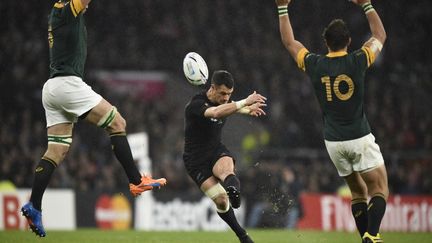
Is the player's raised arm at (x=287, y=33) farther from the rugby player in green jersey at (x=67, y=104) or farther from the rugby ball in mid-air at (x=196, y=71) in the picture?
the rugby ball in mid-air at (x=196, y=71)

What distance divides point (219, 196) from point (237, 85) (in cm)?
1599

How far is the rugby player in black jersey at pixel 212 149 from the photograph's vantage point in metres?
9.92

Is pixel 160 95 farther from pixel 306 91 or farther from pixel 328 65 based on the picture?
pixel 328 65

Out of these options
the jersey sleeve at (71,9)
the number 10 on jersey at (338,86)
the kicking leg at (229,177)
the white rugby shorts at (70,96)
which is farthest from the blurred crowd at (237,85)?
the number 10 on jersey at (338,86)

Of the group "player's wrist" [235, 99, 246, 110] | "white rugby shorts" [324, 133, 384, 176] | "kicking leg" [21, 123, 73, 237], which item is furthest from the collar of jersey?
"kicking leg" [21, 123, 73, 237]

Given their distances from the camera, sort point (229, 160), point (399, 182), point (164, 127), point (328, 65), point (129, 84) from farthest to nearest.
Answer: point (129, 84) → point (164, 127) → point (399, 182) → point (229, 160) → point (328, 65)

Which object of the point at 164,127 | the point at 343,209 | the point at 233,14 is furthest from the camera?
the point at 233,14

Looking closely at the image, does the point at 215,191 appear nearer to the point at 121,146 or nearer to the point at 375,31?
the point at 121,146

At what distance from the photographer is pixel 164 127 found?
23.7 metres

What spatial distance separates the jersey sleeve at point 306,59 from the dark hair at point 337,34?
251mm

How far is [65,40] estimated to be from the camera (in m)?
8.95

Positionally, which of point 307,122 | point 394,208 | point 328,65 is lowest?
point 394,208

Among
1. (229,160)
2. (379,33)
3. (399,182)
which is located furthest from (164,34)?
(379,33)

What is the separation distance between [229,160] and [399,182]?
12838 mm
